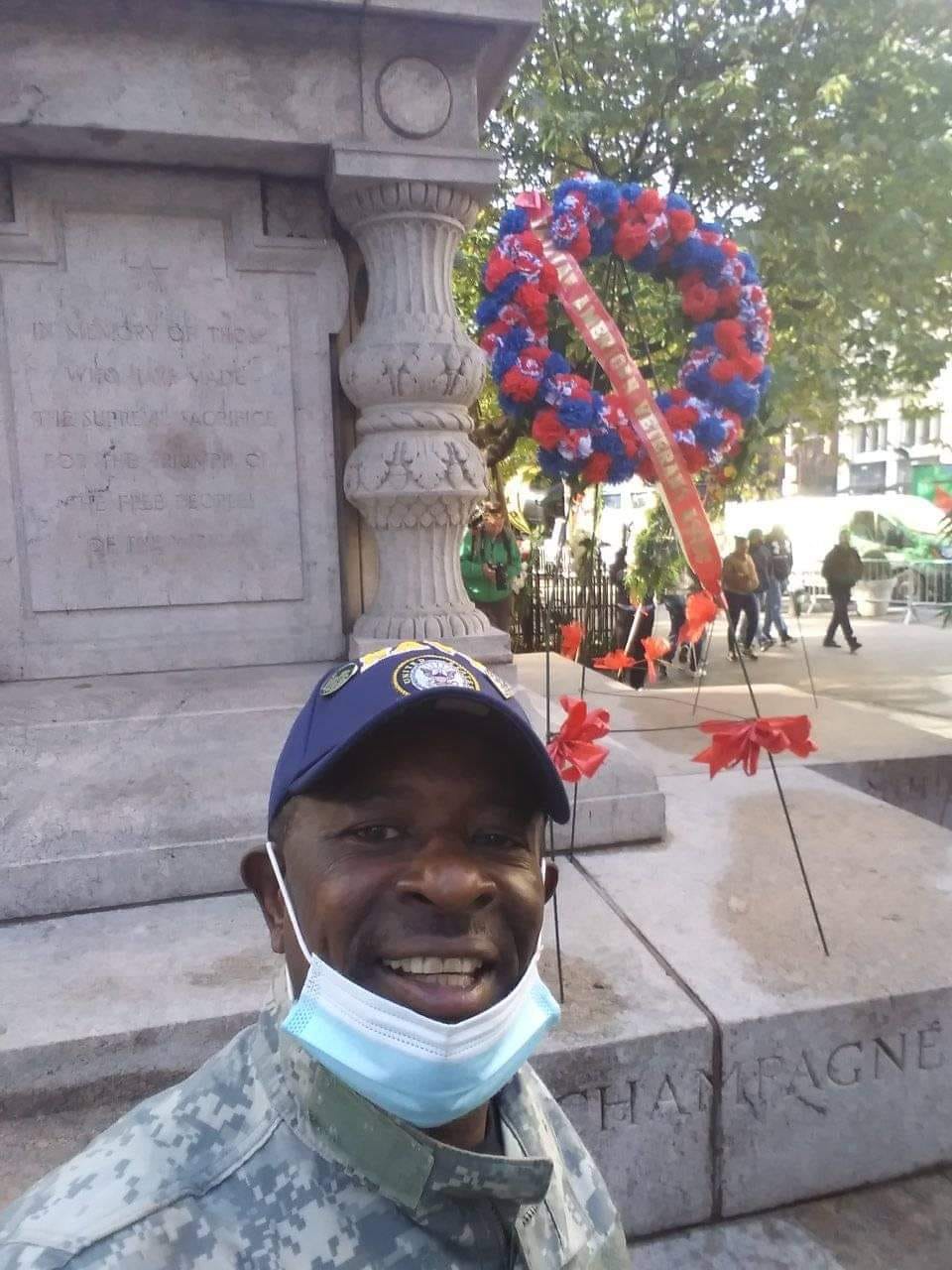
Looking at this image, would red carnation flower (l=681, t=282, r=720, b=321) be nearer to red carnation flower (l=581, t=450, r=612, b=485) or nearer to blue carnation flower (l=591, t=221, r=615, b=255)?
blue carnation flower (l=591, t=221, r=615, b=255)

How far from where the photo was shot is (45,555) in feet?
12.4

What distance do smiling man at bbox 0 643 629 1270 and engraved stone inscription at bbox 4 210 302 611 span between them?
114 inches

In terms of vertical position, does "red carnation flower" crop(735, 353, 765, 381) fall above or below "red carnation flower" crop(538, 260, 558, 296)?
below

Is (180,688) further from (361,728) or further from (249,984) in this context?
Answer: (361,728)

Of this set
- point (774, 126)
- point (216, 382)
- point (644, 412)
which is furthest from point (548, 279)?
point (774, 126)

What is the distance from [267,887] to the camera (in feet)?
4.16

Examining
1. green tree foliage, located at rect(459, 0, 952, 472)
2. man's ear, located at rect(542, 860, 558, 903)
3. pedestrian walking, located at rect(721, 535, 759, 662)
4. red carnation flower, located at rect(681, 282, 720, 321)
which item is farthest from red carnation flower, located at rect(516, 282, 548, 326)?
pedestrian walking, located at rect(721, 535, 759, 662)

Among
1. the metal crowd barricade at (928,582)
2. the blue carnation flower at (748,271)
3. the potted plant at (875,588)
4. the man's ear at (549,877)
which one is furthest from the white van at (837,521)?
the man's ear at (549,877)

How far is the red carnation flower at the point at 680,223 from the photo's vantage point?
13.4 feet

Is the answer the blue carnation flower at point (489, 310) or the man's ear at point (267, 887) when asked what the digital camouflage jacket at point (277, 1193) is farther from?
the blue carnation flower at point (489, 310)

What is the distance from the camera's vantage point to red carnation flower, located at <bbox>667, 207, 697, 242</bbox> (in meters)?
4.08

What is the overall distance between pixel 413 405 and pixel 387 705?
9.61ft

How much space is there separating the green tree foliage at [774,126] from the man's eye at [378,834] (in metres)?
9.13

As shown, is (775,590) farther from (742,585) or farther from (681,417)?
(681,417)
